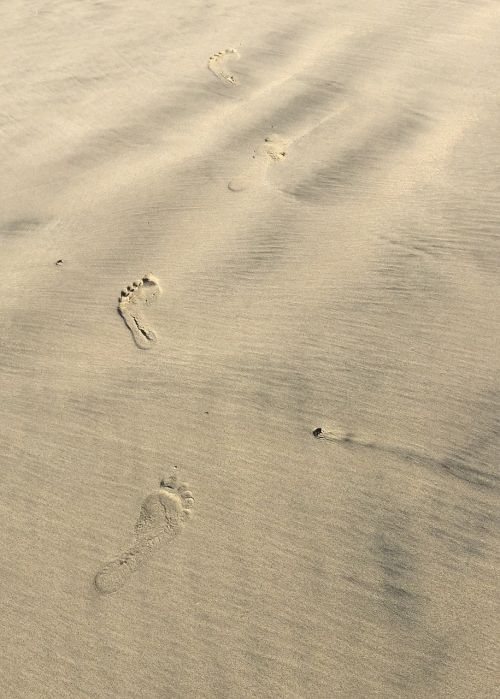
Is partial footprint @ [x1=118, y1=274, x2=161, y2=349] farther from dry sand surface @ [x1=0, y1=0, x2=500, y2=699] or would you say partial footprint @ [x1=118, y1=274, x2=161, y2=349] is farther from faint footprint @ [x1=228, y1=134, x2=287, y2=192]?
faint footprint @ [x1=228, y1=134, x2=287, y2=192]

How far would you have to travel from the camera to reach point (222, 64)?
3.43 metres

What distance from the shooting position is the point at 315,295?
203 centimetres

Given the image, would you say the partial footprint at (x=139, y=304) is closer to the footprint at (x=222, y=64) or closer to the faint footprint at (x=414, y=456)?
the faint footprint at (x=414, y=456)

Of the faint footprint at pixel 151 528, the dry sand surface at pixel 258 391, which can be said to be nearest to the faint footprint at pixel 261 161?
the dry sand surface at pixel 258 391

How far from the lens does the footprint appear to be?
3317mm

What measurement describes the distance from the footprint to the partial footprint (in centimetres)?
156

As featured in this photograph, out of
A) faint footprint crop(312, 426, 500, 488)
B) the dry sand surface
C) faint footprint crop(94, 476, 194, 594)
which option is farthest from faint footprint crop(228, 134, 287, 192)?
faint footprint crop(94, 476, 194, 594)

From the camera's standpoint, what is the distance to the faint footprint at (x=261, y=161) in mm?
2559

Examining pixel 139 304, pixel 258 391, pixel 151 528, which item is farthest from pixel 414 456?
pixel 139 304

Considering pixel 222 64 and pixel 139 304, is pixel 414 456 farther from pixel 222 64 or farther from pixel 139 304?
pixel 222 64

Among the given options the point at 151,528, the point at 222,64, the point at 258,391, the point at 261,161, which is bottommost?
the point at 151,528

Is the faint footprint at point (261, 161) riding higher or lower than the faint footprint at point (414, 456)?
higher

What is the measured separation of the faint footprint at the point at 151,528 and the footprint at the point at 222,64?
233cm

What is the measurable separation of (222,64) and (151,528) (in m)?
2.63
